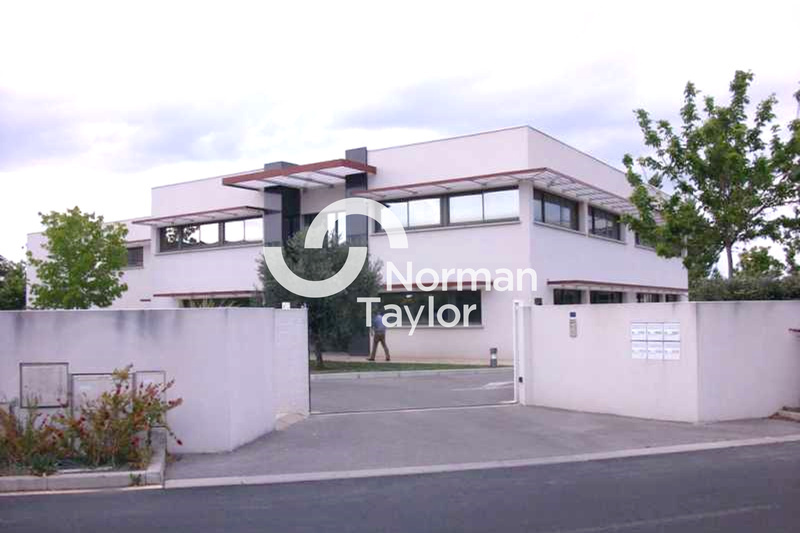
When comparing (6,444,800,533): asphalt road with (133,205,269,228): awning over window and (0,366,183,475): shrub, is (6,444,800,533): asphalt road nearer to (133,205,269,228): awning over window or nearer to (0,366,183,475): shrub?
(0,366,183,475): shrub

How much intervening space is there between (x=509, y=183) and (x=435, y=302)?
16.0ft

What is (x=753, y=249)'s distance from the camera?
18547 millimetres

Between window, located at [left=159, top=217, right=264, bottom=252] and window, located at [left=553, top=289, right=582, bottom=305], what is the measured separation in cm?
1185

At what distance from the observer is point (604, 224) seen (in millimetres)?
32188

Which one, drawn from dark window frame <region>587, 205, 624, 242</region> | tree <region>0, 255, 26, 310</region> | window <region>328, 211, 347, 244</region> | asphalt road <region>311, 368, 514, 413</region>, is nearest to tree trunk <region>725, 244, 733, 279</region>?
asphalt road <region>311, 368, 514, 413</region>

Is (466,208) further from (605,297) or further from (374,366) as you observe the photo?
(605,297)

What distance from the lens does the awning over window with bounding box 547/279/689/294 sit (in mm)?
26891

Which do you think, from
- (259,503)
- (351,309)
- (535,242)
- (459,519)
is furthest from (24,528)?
(535,242)

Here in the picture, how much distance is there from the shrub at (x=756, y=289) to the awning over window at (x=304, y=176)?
50.6 ft

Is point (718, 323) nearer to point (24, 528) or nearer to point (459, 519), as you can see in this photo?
point (459, 519)

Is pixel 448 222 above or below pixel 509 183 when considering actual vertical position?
below

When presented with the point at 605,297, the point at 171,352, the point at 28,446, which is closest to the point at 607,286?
the point at 605,297

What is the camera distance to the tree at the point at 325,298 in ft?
74.2

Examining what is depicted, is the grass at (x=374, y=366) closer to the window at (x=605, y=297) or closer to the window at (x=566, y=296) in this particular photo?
the window at (x=566, y=296)
